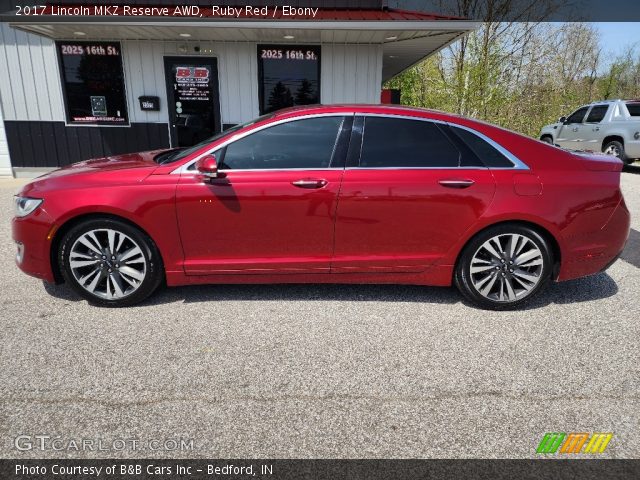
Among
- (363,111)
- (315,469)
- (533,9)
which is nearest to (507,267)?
(363,111)

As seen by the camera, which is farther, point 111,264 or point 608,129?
point 608,129

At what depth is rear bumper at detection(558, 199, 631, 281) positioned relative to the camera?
3596mm

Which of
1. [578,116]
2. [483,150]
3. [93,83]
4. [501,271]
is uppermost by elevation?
[93,83]

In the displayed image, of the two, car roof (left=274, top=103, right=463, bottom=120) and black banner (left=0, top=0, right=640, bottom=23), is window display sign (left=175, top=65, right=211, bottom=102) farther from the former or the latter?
black banner (left=0, top=0, right=640, bottom=23)

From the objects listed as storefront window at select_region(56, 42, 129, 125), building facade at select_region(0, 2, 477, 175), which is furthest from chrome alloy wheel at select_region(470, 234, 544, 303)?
storefront window at select_region(56, 42, 129, 125)

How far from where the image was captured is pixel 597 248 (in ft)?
11.9

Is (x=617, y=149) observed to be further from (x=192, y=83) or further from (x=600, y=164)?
(x=192, y=83)

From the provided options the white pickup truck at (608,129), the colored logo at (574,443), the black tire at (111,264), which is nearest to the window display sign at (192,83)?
the black tire at (111,264)

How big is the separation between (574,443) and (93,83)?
979 cm

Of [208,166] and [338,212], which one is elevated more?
[208,166]

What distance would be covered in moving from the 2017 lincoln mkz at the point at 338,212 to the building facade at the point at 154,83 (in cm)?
558

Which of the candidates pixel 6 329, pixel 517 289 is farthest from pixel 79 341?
pixel 517 289

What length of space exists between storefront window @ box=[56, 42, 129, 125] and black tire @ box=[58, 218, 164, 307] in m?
6.37

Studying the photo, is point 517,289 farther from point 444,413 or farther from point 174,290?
point 174,290
